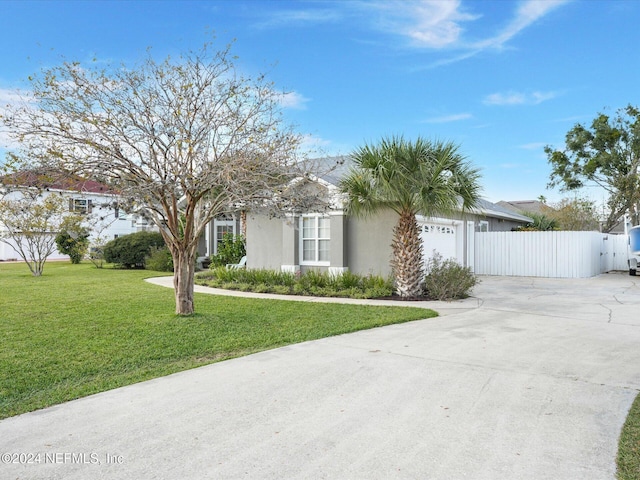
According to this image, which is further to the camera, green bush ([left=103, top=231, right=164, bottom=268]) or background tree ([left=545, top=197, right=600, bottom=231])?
background tree ([left=545, top=197, right=600, bottom=231])

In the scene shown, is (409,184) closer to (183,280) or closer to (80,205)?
(183,280)

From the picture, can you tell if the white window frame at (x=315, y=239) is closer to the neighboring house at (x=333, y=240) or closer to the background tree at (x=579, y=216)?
the neighboring house at (x=333, y=240)

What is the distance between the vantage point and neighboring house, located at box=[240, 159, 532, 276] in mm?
14359

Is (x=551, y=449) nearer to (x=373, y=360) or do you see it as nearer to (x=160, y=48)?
(x=373, y=360)

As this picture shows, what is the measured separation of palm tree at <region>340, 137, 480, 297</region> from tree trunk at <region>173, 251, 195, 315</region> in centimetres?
488

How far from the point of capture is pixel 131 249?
2389cm

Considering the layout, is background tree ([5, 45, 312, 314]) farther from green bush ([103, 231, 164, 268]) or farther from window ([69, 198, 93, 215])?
green bush ([103, 231, 164, 268])

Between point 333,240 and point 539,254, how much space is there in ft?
32.3

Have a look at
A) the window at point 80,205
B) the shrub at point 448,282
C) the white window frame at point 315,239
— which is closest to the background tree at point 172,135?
the window at point 80,205

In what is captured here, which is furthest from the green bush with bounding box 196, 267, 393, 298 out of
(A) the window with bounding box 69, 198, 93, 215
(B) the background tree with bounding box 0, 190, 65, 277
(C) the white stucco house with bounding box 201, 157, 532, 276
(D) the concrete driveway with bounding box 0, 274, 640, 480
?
(B) the background tree with bounding box 0, 190, 65, 277

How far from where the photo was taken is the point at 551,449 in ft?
12.0

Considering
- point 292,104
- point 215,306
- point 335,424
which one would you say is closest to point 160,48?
point 292,104

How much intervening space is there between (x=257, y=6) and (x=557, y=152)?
79.7 ft

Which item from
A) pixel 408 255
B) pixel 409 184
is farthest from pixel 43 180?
pixel 408 255
